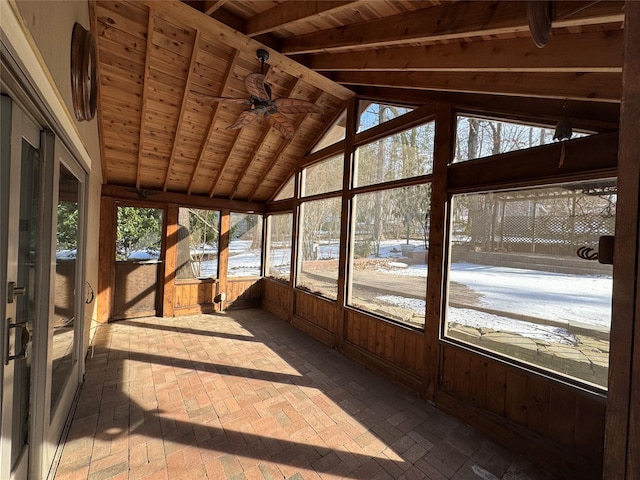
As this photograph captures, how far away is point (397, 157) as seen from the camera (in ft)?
12.1

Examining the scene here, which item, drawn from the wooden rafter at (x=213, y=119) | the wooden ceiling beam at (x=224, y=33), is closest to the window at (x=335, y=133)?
the wooden ceiling beam at (x=224, y=33)

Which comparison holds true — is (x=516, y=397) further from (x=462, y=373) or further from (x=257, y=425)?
(x=257, y=425)

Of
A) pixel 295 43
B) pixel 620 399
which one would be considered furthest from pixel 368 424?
pixel 295 43

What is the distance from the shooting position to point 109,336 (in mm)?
4496

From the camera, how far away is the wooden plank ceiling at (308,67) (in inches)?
Result: 74.4

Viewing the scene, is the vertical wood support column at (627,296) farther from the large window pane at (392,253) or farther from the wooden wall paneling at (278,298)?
the wooden wall paneling at (278,298)

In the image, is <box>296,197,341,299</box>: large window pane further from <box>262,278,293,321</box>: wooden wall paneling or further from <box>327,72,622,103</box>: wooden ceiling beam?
<box>327,72,622,103</box>: wooden ceiling beam

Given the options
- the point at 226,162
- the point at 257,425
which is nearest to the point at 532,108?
the point at 257,425

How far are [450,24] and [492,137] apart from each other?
45.4 inches

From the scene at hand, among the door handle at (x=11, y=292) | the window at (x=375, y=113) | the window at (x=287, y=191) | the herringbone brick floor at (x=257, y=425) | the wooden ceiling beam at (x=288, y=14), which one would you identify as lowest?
the herringbone brick floor at (x=257, y=425)

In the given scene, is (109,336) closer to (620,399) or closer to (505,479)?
(505,479)

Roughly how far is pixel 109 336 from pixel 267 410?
3286 millimetres

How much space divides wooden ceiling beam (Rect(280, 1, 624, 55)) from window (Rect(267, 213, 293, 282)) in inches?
143

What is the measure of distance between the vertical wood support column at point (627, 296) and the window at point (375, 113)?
321 centimetres
